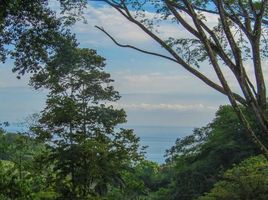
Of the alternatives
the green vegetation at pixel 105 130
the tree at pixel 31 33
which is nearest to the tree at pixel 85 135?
the green vegetation at pixel 105 130

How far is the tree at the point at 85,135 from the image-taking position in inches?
595

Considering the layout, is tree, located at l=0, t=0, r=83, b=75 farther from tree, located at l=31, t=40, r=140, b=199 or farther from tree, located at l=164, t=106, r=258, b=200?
tree, located at l=164, t=106, r=258, b=200

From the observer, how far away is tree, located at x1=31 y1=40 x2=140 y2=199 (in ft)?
49.6

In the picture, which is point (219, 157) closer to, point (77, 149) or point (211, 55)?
point (77, 149)

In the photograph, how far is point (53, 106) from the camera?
16.3 metres

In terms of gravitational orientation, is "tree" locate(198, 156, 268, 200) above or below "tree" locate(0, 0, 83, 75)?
below

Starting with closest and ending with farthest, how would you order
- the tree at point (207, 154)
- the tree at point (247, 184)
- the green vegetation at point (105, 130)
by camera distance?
the green vegetation at point (105, 130)
the tree at point (247, 184)
the tree at point (207, 154)

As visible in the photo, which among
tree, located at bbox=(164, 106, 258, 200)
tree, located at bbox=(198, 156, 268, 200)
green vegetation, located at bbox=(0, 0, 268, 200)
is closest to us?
green vegetation, located at bbox=(0, 0, 268, 200)

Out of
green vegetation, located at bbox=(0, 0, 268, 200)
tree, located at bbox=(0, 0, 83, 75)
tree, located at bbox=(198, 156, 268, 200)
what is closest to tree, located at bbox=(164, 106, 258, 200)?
green vegetation, located at bbox=(0, 0, 268, 200)

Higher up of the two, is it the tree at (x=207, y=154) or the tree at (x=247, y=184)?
the tree at (x=207, y=154)

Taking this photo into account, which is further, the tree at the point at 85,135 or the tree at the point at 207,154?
the tree at the point at 207,154

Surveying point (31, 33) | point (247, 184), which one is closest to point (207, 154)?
point (247, 184)

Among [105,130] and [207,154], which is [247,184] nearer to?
[105,130]

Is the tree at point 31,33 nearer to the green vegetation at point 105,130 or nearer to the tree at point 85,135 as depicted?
the green vegetation at point 105,130
